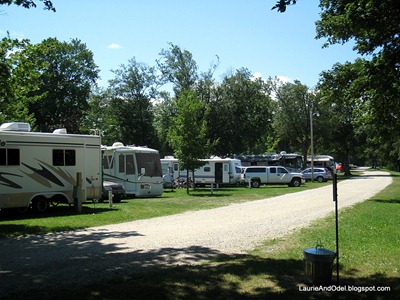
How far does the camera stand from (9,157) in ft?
47.5

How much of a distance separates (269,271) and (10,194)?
10.8m

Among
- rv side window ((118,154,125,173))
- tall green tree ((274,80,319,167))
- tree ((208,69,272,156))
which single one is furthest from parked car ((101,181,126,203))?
tall green tree ((274,80,319,167))

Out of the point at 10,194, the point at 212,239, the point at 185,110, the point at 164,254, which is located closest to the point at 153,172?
the point at 185,110

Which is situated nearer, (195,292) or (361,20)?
(195,292)

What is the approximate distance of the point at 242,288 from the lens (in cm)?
574

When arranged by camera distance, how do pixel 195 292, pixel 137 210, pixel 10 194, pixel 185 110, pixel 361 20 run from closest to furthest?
pixel 195 292 < pixel 361 20 < pixel 10 194 < pixel 137 210 < pixel 185 110

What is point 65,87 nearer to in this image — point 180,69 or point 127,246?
point 180,69

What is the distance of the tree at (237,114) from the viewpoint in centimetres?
4475

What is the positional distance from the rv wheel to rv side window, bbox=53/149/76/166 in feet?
4.63

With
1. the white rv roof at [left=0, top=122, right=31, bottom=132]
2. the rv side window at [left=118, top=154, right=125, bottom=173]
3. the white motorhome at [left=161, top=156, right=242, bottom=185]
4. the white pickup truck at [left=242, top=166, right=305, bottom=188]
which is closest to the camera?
the white rv roof at [left=0, top=122, right=31, bottom=132]

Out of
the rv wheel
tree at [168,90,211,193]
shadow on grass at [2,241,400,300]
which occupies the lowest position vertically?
shadow on grass at [2,241,400,300]

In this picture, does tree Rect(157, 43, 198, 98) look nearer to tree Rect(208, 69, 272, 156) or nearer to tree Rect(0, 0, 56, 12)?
tree Rect(208, 69, 272, 156)

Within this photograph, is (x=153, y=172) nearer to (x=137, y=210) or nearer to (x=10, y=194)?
(x=137, y=210)

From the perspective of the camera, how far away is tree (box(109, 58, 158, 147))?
49156mm
